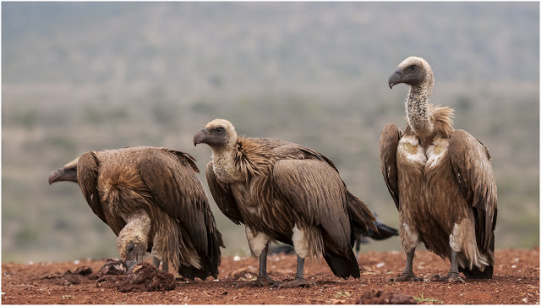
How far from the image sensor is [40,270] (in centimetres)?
1198

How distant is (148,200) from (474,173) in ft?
12.2

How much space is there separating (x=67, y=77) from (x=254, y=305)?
47.5m

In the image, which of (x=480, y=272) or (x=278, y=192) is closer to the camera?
(x=278, y=192)

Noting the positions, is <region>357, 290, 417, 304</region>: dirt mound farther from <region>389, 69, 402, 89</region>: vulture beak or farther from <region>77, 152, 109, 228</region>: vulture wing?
<region>77, 152, 109, 228</region>: vulture wing

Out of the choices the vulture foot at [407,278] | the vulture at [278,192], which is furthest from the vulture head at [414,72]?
the vulture foot at [407,278]

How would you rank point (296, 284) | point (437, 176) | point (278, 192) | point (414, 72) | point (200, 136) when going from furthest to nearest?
point (414, 72), point (437, 176), point (296, 284), point (278, 192), point (200, 136)

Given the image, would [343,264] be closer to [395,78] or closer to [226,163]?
[226,163]

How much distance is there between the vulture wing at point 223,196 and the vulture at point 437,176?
1.79 meters

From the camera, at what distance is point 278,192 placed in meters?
8.80

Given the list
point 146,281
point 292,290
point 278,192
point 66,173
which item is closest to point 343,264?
point 292,290

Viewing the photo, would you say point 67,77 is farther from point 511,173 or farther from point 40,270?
point 40,270

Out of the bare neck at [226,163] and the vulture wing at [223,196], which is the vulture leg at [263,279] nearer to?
the vulture wing at [223,196]

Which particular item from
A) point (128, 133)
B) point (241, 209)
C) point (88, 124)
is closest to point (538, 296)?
point (241, 209)

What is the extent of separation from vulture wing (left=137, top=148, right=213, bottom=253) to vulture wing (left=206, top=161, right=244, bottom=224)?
0.46 m
